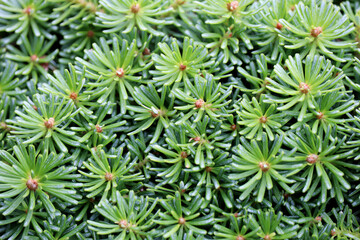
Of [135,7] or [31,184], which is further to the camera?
[135,7]

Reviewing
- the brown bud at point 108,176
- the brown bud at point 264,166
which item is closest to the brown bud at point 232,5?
the brown bud at point 264,166

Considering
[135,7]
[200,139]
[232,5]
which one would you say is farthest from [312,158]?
[135,7]

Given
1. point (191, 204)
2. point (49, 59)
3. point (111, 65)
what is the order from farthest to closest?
1. point (49, 59)
2. point (111, 65)
3. point (191, 204)

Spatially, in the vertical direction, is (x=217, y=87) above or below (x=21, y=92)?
below

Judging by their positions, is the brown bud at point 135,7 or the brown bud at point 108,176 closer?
the brown bud at point 108,176

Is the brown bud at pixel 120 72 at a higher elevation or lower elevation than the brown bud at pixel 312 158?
higher

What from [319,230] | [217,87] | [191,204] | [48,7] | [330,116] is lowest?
[319,230]

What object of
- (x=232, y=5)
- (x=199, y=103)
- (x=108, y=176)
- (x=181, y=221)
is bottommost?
(x=181, y=221)

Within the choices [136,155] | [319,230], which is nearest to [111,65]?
[136,155]

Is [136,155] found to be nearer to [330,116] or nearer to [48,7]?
[330,116]

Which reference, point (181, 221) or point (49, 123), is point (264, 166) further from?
point (49, 123)

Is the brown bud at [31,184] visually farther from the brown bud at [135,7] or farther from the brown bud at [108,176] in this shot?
the brown bud at [135,7]
